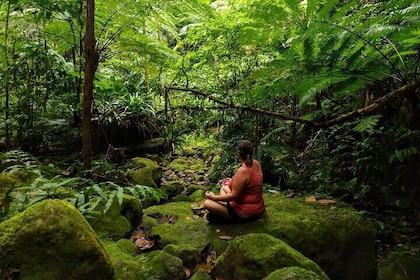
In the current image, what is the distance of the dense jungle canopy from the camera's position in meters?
3.54

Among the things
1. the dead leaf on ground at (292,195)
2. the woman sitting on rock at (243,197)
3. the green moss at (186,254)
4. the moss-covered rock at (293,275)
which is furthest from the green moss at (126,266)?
the dead leaf on ground at (292,195)

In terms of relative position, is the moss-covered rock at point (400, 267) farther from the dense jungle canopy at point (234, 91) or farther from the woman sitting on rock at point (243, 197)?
the woman sitting on rock at point (243, 197)

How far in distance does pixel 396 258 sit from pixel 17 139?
19.7ft

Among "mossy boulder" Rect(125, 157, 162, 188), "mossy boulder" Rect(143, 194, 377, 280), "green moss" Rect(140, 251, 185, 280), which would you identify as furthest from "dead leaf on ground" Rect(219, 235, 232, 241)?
"mossy boulder" Rect(125, 157, 162, 188)

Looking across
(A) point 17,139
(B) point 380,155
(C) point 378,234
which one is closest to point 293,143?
(B) point 380,155

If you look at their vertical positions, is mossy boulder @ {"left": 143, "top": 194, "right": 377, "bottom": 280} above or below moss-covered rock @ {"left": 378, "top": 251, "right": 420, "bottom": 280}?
above

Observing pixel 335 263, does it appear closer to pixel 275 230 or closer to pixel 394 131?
pixel 275 230

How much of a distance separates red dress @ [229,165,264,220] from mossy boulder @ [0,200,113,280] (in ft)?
6.57

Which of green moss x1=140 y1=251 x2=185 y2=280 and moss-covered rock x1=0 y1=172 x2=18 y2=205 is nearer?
green moss x1=140 y1=251 x2=185 y2=280

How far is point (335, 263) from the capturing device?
12.3 feet

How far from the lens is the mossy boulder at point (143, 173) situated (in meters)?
5.56

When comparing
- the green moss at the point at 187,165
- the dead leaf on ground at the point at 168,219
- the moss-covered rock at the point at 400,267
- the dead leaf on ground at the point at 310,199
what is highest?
the dead leaf on ground at the point at 310,199

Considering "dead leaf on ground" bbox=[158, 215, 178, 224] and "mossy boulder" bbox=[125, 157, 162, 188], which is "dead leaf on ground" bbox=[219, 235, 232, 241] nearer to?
"dead leaf on ground" bbox=[158, 215, 178, 224]

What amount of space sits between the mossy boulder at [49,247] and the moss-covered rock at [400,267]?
3.18m
